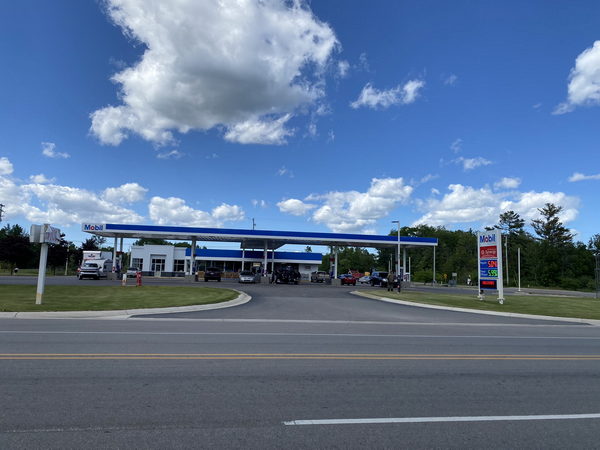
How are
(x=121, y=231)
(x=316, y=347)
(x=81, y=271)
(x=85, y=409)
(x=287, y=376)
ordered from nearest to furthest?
(x=85, y=409), (x=287, y=376), (x=316, y=347), (x=81, y=271), (x=121, y=231)

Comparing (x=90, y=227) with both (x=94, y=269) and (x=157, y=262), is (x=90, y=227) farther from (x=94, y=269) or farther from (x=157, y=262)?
(x=157, y=262)

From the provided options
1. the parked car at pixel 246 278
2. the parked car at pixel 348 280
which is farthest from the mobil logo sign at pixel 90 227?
the parked car at pixel 348 280

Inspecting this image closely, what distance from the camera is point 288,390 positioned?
→ 5723mm

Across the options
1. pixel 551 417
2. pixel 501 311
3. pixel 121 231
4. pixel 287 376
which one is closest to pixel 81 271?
pixel 121 231

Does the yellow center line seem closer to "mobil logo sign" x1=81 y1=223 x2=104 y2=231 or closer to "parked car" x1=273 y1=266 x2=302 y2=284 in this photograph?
"parked car" x1=273 y1=266 x2=302 y2=284

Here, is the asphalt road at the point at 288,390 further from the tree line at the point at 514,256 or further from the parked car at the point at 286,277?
the tree line at the point at 514,256

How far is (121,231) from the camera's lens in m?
→ 45.5

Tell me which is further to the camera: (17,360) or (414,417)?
(17,360)

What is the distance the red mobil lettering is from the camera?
2611cm

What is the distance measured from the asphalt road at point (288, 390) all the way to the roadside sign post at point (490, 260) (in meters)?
15.4

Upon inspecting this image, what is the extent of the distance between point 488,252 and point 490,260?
52 centimetres

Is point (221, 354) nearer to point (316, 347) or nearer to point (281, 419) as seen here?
point (316, 347)

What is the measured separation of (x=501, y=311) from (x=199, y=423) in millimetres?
20101

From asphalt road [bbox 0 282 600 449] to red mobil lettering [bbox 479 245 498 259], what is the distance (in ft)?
51.9
